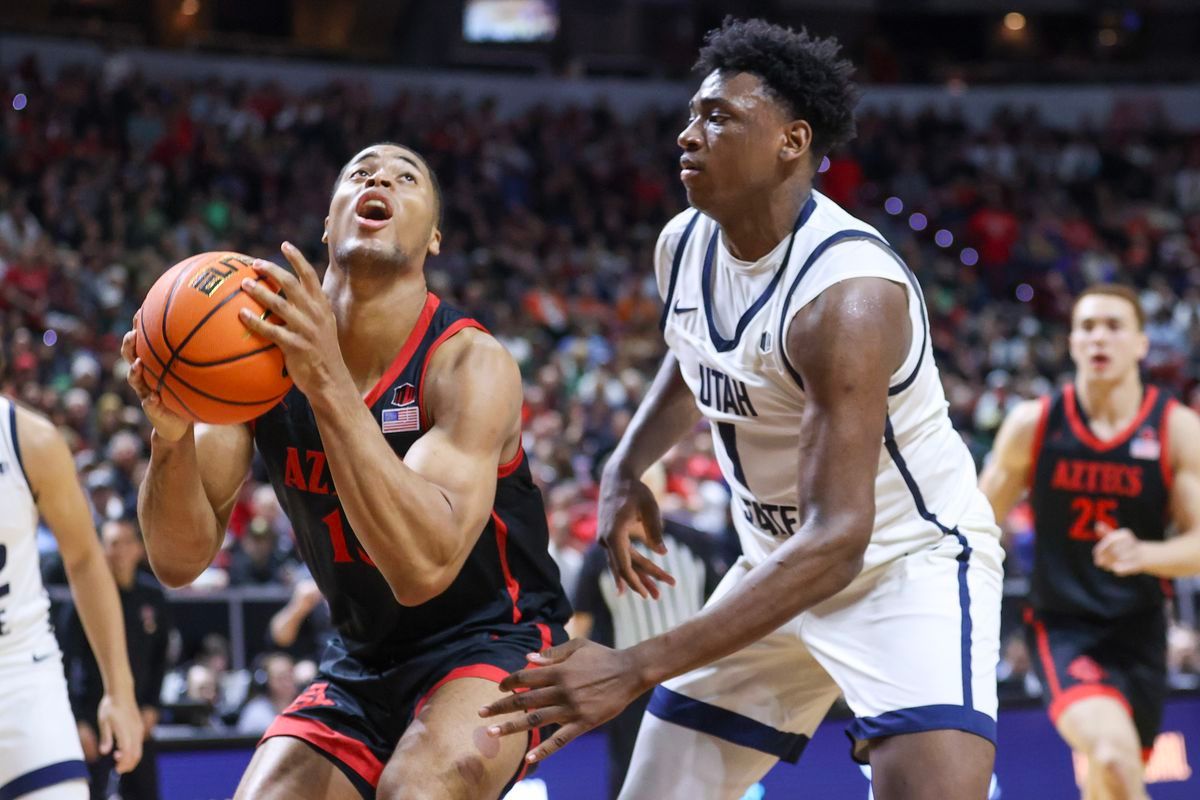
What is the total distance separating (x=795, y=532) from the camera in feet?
10.4

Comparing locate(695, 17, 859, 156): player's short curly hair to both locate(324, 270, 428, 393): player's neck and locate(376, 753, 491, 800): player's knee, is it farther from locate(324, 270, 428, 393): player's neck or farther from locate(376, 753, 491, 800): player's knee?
locate(376, 753, 491, 800): player's knee

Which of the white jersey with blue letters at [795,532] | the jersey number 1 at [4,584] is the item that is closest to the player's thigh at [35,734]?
the jersey number 1 at [4,584]

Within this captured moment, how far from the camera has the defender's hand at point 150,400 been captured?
3110 mm

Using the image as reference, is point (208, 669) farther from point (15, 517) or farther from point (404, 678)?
point (404, 678)

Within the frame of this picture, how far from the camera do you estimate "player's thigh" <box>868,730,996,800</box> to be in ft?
10.2

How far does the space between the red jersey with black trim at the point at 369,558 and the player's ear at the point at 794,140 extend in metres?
0.84

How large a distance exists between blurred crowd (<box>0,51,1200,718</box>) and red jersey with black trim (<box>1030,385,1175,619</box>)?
3023 millimetres

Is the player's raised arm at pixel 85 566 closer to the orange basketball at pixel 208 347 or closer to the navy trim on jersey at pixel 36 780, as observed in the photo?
the navy trim on jersey at pixel 36 780

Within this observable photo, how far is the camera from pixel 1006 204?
19.6 meters

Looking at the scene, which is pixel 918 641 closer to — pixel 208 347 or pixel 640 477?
pixel 640 477

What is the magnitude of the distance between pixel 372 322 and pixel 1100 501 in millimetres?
3350

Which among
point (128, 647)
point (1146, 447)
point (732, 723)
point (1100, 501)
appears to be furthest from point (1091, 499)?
point (128, 647)

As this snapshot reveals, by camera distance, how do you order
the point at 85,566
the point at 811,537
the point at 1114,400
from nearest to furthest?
the point at 811,537 < the point at 85,566 < the point at 1114,400

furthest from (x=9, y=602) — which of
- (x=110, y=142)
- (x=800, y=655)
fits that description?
(x=110, y=142)
